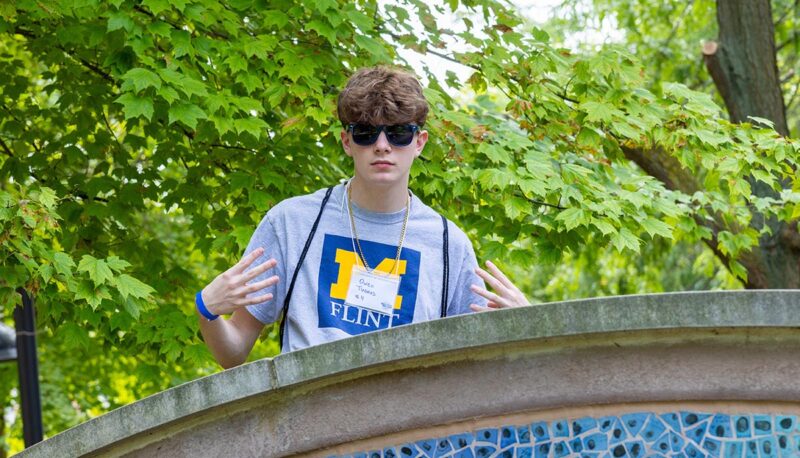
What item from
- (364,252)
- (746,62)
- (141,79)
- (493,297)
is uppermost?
(746,62)

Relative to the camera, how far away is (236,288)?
2.87m

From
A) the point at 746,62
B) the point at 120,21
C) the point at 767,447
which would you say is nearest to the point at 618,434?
the point at 767,447

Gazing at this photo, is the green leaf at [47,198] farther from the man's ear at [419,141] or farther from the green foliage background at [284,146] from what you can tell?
the man's ear at [419,141]

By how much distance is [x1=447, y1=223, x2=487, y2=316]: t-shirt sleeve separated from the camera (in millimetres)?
3176

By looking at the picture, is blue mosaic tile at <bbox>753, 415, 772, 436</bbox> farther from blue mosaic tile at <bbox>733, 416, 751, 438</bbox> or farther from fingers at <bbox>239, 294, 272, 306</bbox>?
fingers at <bbox>239, 294, 272, 306</bbox>

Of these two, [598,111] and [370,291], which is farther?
[598,111]

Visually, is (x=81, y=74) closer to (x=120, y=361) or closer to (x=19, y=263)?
(x=19, y=263)

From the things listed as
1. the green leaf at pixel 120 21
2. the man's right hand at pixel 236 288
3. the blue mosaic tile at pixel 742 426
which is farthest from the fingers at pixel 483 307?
the green leaf at pixel 120 21

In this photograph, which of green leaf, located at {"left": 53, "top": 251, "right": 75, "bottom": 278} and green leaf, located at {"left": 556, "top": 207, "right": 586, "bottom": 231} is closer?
Answer: green leaf, located at {"left": 53, "top": 251, "right": 75, "bottom": 278}

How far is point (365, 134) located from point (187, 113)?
2.16 m

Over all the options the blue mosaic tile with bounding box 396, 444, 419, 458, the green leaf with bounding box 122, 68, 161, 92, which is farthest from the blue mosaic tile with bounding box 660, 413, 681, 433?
the green leaf with bounding box 122, 68, 161, 92

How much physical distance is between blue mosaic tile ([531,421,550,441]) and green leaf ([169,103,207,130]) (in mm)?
2640

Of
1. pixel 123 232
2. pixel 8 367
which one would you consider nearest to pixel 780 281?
pixel 123 232

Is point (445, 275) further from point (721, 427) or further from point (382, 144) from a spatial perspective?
point (721, 427)
